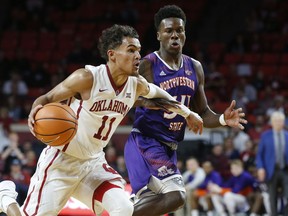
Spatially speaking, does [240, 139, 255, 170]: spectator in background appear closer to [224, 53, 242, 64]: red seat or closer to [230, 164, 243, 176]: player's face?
[230, 164, 243, 176]: player's face

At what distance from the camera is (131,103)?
6129mm

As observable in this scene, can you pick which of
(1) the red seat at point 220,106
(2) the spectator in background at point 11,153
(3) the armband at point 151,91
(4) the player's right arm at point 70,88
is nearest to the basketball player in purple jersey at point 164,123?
(3) the armband at point 151,91

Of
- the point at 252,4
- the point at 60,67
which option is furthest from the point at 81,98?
the point at 252,4

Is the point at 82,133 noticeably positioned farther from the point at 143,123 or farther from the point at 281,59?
the point at 281,59

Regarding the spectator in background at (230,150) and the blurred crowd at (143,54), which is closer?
the blurred crowd at (143,54)

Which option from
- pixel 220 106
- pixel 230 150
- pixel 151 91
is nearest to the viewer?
pixel 151 91

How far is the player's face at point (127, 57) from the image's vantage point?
5941 mm

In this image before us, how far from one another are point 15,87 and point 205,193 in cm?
594

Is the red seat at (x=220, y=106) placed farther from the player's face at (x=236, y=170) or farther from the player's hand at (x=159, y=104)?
the player's hand at (x=159, y=104)

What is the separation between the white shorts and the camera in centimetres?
588

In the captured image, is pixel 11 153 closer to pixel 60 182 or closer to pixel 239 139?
pixel 239 139

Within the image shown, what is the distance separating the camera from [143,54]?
1811 cm

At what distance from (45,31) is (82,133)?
13851mm

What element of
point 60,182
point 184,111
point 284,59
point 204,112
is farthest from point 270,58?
point 60,182
